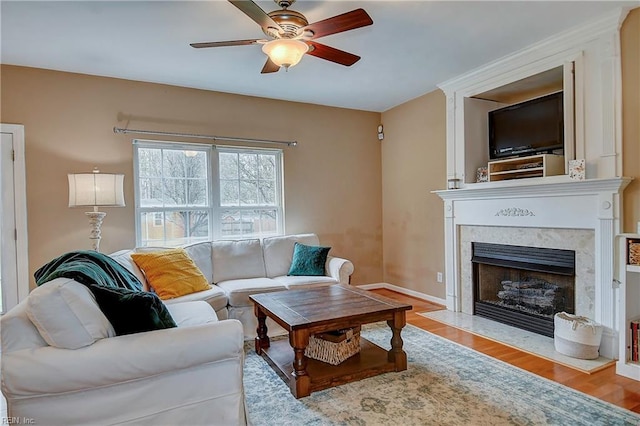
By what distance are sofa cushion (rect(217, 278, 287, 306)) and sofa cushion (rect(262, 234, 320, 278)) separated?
369 mm

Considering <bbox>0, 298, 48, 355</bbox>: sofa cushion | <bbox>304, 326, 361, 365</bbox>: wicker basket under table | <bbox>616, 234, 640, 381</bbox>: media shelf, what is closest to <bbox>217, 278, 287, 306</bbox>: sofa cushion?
<bbox>304, 326, 361, 365</bbox>: wicker basket under table

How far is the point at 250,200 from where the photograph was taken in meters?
4.61

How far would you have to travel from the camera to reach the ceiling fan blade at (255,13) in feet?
6.15

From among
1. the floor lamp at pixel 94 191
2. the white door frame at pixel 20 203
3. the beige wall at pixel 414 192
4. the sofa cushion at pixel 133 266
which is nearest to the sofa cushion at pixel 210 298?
the sofa cushion at pixel 133 266

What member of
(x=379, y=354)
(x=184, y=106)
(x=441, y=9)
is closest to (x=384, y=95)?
(x=441, y=9)

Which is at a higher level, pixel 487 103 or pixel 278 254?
pixel 487 103

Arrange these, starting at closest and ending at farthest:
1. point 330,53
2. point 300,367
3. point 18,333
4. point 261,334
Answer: point 18,333
point 300,367
point 330,53
point 261,334

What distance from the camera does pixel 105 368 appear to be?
5.07 feet

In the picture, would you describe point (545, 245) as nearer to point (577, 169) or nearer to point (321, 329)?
point (577, 169)

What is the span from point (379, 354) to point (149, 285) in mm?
2071

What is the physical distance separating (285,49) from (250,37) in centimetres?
82

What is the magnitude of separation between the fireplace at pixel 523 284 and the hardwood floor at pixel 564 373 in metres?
0.54

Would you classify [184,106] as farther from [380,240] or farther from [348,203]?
[380,240]

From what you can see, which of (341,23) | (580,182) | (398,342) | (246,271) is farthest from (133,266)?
(580,182)
